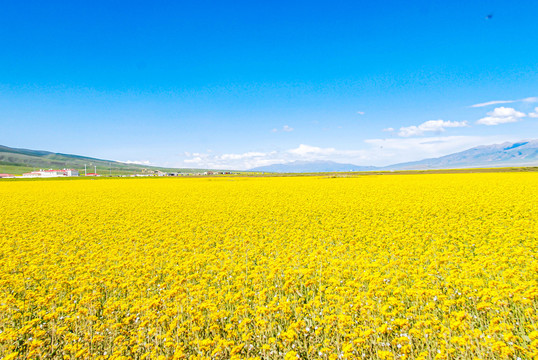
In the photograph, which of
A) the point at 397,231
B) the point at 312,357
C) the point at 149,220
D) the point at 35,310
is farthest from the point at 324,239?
the point at 149,220

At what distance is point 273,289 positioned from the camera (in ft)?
27.3

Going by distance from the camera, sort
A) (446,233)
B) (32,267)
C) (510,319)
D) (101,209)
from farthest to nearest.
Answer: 1. (101,209)
2. (446,233)
3. (32,267)
4. (510,319)

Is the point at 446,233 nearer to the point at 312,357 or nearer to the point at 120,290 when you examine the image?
the point at 312,357

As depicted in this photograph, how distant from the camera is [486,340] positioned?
5.05m

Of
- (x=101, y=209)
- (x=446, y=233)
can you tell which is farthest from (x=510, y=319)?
(x=101, y=209)

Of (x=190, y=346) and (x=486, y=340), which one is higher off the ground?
(x=486, y=340)

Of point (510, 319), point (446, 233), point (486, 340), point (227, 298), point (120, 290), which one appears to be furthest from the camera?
point (446, 233)

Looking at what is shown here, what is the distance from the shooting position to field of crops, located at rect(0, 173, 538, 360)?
220 inches

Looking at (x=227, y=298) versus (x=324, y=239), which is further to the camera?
(x=324, y=239)

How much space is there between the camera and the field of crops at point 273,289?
5.59m

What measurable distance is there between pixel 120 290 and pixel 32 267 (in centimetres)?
377

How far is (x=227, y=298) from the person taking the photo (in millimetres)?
7160

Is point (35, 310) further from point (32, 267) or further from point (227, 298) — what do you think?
point (227, 298)

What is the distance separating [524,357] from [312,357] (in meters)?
3.75
